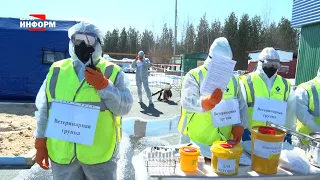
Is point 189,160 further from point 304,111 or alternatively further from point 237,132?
point 304,111

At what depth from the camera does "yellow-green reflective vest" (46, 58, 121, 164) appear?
227cm

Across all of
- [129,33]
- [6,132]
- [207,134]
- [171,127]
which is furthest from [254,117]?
[129,33]

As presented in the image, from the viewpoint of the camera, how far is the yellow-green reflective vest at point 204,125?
2.73 meters

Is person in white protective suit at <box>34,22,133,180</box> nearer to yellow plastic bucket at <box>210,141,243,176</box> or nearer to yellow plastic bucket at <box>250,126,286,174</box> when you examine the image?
yellow plastic bucket at <box>210,141,243,176</box>

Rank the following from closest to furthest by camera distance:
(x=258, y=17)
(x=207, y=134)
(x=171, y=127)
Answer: (x=207, y=134) → (x=171, y=127) → (x=258, y=17)

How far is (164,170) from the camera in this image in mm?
2160

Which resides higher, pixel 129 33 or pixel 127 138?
pixel 129 33

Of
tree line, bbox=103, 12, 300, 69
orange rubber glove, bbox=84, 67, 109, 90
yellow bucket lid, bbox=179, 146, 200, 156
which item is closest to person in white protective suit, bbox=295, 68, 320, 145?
yellow bucket lid, bbox=179, 146, 200, 156

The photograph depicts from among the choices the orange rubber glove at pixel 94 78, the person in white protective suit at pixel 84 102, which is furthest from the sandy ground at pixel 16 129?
the orange rubber glove at pixel 94 78

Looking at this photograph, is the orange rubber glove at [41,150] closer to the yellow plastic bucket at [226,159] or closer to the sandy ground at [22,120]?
the yellow plastic bucket at [226,159]

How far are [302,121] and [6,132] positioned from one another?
234 inches

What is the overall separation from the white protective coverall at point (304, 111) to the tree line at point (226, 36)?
3551 centimetres

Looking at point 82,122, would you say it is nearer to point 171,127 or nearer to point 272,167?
point 272,167

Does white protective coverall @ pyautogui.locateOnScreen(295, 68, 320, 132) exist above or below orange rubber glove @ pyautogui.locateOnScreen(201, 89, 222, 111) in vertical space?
below
